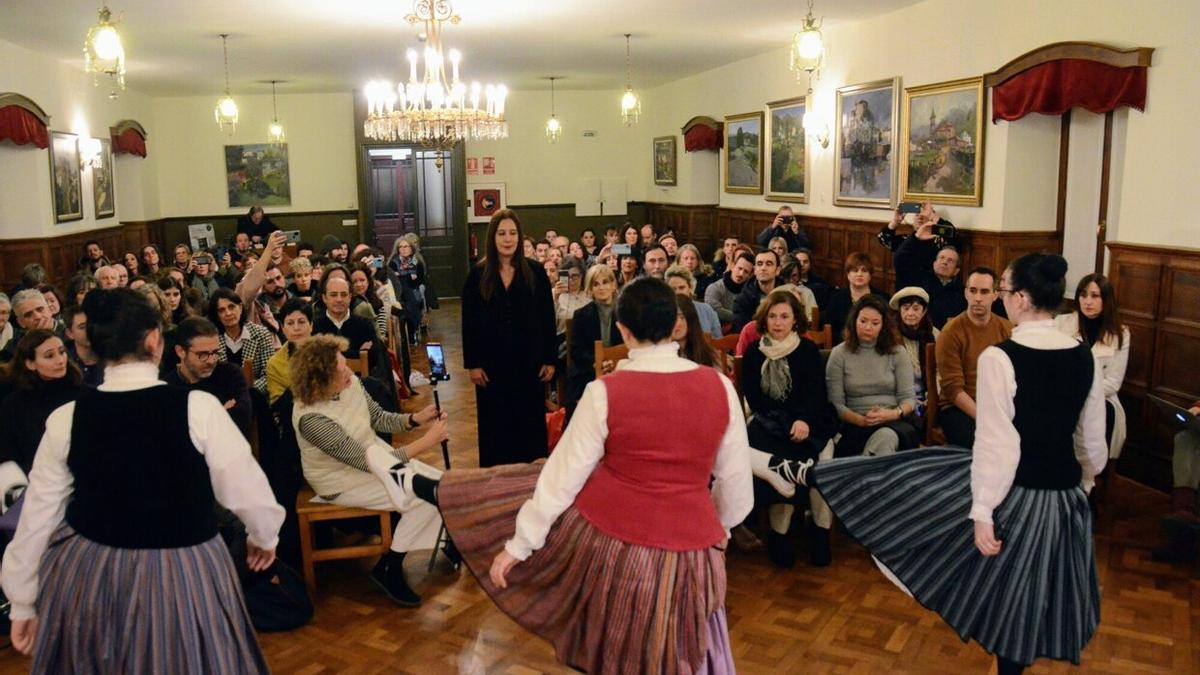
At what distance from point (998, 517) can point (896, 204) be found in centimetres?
677

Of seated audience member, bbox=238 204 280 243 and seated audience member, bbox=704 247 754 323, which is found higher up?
seated audience member, bbox=238 204 280 243

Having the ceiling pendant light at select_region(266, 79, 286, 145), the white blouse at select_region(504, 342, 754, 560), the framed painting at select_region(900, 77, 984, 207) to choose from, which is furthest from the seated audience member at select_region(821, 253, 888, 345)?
the ceiling pendant light at select_region(266, 79, 286, 145)

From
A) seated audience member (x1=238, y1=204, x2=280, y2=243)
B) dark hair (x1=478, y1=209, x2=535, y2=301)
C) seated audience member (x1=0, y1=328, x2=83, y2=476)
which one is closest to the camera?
seated audience member (x1=0, y1=328, x2=83, y2=476)

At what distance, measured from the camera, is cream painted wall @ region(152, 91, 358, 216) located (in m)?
16.8

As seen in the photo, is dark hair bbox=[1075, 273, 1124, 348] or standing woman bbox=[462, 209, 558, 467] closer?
standing woman bbox=[462, 209, 558, 467]

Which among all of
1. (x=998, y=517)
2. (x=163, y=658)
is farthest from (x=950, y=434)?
(x=163, y=658)

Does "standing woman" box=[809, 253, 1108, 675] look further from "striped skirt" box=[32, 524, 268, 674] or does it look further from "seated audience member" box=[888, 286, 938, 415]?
"seated audience member" box=[888, 286, 938, 415]

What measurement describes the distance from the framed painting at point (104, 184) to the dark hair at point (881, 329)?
11.3 metres

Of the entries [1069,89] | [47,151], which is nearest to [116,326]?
[1069,89]

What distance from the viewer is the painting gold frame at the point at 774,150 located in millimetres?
11367

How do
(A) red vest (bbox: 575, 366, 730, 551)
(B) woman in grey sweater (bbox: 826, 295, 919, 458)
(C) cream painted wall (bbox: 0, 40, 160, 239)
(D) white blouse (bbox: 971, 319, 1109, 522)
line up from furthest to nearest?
(C) cream painted wall (bbox: 0, 40, 160, 239)
(B) woman in grey sweater (bbox: 826, 295, 919, 458)
(D) white blouse (bbox: 971, 319, 1109, 522)
(A) red vest (bbox: 575, 366, 730, 551)

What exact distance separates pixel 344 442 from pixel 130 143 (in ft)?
38.8

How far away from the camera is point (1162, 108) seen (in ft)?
20.2

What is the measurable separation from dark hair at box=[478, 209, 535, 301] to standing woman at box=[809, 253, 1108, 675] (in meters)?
2.39
